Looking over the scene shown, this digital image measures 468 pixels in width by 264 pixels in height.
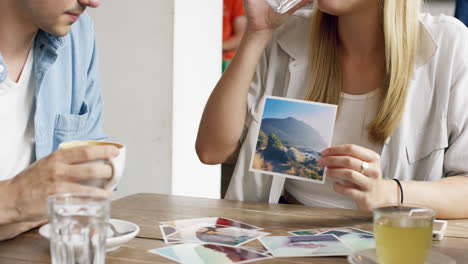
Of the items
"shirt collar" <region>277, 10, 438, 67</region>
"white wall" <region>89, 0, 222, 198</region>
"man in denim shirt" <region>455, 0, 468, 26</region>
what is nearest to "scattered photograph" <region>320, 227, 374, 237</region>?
"shirt collar" <region>277, 10, 438, 67</region>

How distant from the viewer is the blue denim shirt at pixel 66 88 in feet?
4.51

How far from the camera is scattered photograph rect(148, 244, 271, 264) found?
0.85m

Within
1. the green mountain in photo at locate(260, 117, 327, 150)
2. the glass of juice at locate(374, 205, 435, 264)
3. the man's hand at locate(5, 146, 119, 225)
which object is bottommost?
the glass of juice at locate(374, 205, 435, 264)

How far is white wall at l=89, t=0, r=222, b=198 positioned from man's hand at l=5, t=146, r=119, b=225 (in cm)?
150

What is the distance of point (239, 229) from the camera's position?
1.04m

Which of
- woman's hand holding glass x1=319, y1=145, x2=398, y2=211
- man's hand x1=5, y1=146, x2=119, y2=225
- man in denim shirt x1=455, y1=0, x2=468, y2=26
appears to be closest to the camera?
man's hand x1=5, y1=146, x2=119, y2=225

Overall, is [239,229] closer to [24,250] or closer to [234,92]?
→ [24,250]

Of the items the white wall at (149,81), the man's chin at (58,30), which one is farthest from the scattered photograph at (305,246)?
the white wall at (149,81)

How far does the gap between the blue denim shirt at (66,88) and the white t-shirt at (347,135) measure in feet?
2.12

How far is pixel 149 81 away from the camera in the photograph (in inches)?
93.4

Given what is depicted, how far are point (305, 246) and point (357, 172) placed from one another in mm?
278

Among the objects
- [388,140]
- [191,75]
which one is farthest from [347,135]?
[191,75]

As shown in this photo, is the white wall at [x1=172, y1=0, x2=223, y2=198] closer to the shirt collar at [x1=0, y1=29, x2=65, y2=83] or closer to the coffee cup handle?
the shirt collar at [x1=0, y1=29, x2=65, y2=83]

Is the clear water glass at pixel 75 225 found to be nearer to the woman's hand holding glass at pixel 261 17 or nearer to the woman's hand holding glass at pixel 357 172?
the woman's hand holding glass at pixel 357 172
